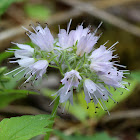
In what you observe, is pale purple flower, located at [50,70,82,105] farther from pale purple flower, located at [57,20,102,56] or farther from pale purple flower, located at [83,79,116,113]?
pale purple flower, located at [57,20,102,56]

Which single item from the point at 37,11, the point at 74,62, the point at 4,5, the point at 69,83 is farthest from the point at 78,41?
the point at 37,11

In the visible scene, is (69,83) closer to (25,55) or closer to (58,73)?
(25,55)

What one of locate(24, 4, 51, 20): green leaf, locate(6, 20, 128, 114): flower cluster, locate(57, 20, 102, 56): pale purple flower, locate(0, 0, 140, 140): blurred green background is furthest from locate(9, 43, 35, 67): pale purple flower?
locate(24, 4, 51, 20): green leaf

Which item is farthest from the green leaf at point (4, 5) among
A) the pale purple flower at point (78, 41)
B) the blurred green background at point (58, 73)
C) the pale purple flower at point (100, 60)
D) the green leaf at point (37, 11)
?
the green leaf at point (37, 11)

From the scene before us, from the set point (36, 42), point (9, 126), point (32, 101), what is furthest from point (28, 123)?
point (32, 101)

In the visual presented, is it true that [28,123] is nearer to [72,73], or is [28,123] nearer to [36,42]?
[72,73]

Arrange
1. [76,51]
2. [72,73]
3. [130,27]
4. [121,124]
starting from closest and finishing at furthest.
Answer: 1. [72,73]
2. [76,51]
3. [121,124]
4. [130,27]
